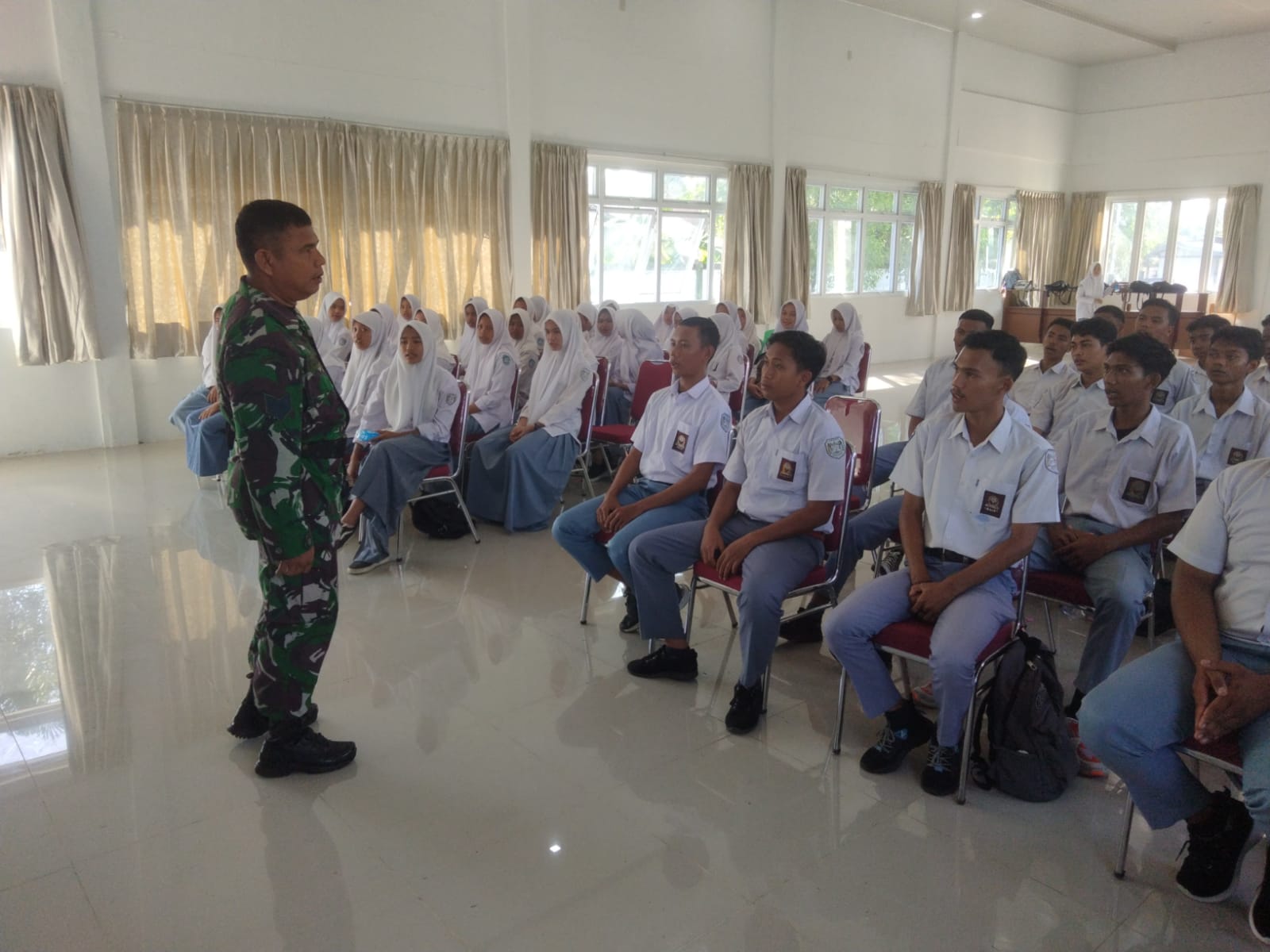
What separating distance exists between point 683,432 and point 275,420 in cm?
151

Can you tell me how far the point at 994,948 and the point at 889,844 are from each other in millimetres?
349

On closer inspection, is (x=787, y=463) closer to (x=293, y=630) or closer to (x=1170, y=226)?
(x=293, y=630)

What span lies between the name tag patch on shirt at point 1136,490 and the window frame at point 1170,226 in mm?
12613

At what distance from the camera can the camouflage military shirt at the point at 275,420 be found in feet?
6.58

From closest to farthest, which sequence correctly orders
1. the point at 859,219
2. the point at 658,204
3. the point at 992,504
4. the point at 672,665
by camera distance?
the point at 992,504
the point at 672,665
the point at 658,204
the point at 859,219

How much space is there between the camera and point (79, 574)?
12.5 ft

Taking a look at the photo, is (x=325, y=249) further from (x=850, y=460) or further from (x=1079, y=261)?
(x=1079, y=261)

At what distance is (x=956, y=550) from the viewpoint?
2.39m

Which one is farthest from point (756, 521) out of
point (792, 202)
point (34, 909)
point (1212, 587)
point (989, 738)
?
point (792, 202)

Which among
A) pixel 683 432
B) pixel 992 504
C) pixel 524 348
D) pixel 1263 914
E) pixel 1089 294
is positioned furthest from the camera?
pixel 1089 294

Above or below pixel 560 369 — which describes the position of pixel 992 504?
below

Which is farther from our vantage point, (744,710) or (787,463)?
(787,463)

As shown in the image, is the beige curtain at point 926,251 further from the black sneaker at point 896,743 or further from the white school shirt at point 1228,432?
the black sneaker at point 896,743

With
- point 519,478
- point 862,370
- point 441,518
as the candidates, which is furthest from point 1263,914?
point 862,370
